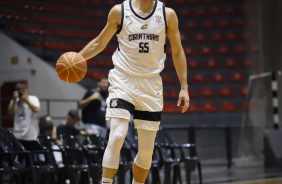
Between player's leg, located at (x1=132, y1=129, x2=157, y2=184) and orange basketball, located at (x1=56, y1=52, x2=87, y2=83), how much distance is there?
0.63 metres

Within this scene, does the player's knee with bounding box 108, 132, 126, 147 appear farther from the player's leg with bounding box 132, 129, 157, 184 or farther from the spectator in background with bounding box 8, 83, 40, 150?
the spectator in background with bounding box 8, 83, 40, 150

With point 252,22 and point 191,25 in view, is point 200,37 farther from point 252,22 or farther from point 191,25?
point 252,22

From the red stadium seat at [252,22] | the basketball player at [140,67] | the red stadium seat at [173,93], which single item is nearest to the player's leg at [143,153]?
the basketball player at [140,67]

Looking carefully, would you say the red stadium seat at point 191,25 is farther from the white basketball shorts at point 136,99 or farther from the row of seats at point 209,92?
the white basketball shorts at point 136,99

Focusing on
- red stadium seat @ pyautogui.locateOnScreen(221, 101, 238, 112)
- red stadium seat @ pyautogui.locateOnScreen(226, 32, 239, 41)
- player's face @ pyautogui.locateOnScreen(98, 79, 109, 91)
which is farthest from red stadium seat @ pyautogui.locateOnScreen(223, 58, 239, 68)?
player's face @ pyautogui.locateOnScreen(98, 79, 109, 91)

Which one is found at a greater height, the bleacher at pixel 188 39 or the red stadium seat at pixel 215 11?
the red stadium seat at pixel 215 11

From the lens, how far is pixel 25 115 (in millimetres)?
7086

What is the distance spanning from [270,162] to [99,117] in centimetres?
389

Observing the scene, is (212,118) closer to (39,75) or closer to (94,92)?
(39,75)

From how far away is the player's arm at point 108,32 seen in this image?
3.89 meters

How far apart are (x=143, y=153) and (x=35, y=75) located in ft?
27.7

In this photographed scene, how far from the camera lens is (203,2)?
16.9 metres

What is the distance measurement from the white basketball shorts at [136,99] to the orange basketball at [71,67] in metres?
0.24

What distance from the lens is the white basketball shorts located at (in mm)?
3762
